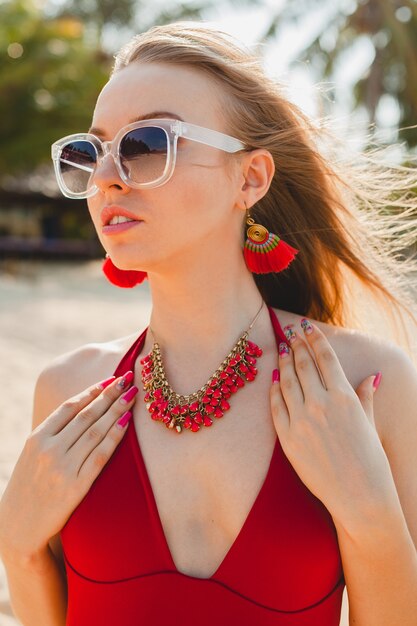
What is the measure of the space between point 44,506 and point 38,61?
82.1ft

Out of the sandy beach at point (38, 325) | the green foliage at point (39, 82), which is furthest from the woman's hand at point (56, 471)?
the green foliage at point (39, 82)

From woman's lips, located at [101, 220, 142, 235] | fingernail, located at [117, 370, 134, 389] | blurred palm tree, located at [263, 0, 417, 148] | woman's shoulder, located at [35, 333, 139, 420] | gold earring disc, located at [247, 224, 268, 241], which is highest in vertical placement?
blurred palm tree, located at [263, 0, 417, 148]

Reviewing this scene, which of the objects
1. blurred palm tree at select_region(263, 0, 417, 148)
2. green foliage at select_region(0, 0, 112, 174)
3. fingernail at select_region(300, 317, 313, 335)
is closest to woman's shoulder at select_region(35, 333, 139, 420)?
fingernail at select_region(300, 317, 313, 335)

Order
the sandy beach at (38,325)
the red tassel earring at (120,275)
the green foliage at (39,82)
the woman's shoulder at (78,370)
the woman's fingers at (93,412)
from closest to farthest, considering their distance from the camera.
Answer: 1. the woman's fingers at (93,412)
2. the woman's shoulder at (78,370)
3. the red tassel earring at (120,275)
4. the sandy beach at (38,325)
5. the green foliage at (39,82)

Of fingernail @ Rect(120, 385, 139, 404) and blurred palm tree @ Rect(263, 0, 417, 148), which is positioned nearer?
fingernail @ Rect(120, 385, 139, 404)

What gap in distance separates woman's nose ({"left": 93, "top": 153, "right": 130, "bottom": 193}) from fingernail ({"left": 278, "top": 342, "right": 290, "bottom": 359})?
1.85 ft

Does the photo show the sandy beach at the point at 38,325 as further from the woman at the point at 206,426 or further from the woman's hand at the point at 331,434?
the woman's hand at the point at 331,434

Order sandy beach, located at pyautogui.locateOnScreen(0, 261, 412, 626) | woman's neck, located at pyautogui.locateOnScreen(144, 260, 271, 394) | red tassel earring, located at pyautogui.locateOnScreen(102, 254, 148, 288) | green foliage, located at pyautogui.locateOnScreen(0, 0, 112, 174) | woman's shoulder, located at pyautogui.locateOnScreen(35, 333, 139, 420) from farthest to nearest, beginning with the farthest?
green foliage, located at pyautogui.locateOnScreen(0, 0, 112, 174) < sandy beach, located at pyautogui.locateOnScreen(0, 261, 412, 626) < red tassel earring, located at pyautogui.locateOnScreen(102, 254, 148, 288) < woman's shoulder, located at pyautogui.locateOnScreen(35, 333, 139, 420) < woman's neck, located at pyautogui.locateOnScreen(144, 260, 271, 394)

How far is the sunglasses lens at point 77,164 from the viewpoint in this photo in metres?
1.84

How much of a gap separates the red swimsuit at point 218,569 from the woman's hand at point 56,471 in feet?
0.17

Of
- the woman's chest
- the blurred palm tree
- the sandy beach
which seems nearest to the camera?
the woman's chest

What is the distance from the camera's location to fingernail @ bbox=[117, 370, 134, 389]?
6.36ft

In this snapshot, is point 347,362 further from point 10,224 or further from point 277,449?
point 10,224

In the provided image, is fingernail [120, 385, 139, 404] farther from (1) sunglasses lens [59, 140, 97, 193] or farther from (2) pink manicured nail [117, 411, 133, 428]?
(1) sunglasses lens [59, 140, 97, 193]
